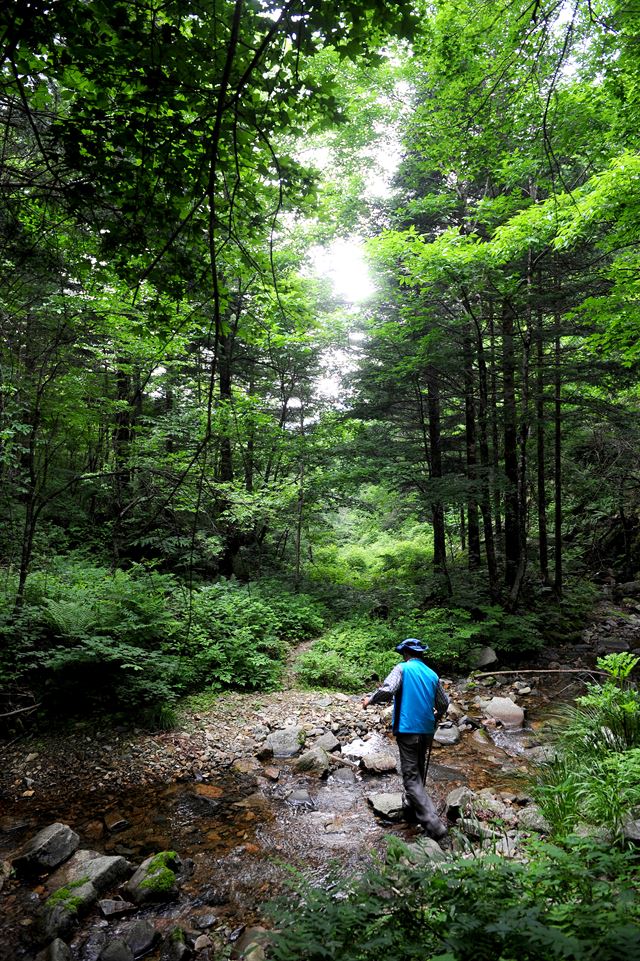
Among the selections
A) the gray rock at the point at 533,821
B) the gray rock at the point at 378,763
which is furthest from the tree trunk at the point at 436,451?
the gray rock at the point at 533,821

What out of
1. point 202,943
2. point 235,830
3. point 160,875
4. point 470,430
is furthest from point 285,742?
point 470,430

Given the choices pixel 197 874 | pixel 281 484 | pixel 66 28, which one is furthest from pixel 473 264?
pixel 197 874

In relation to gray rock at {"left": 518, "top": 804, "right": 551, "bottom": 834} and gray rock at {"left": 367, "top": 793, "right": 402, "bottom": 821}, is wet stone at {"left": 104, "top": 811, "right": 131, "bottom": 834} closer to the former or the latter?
gray rock at {"left": 367, "top": 793, "right": 402, "bottom": 821}

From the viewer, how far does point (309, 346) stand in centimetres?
1320

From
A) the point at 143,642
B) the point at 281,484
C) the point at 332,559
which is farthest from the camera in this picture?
the point at 332,559

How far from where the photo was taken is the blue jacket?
17.2 feet

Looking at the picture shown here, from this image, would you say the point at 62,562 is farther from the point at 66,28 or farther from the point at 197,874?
the point at 66,28

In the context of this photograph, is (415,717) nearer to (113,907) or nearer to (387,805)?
(387,805)

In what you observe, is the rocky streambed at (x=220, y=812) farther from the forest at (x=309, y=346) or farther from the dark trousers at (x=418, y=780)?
the forest at (x=309, y=346)

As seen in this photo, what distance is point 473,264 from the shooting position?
30.2ft

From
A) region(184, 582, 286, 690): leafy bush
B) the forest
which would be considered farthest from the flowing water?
region(184, 582, 286, 690): leafy bush

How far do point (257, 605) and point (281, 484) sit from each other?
3.46 m

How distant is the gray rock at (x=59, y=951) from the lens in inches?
128

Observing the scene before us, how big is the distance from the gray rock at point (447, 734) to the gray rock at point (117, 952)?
4737 mm
